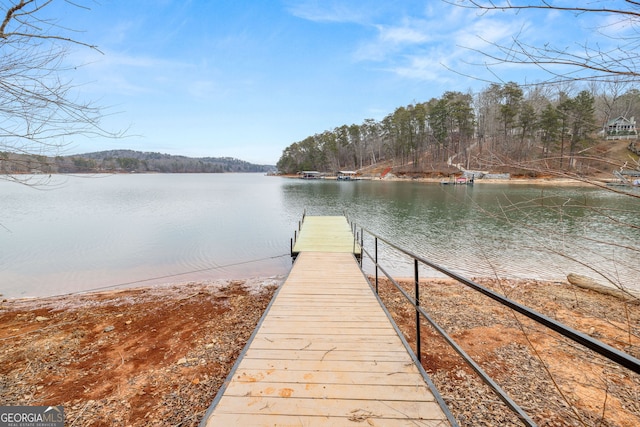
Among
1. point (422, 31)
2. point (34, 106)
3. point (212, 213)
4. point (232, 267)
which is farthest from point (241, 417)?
point (212, 213)

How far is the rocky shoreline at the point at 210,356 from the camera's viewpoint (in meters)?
2.98

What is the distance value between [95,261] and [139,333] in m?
8.20

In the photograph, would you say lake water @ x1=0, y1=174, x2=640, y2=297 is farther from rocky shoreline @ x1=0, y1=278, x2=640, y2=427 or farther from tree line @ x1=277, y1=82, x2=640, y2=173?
tree line @ x1=277, y1=82, x2=640, y2=173

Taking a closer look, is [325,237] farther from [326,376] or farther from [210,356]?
[326,376]

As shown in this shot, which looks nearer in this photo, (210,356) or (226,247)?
(210,356)

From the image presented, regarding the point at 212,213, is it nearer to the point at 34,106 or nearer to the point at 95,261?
the point at 95,261

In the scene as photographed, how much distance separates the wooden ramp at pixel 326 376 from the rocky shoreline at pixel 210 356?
2.95 feet

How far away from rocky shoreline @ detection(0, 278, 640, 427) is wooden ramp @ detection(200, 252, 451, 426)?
0.90 metres

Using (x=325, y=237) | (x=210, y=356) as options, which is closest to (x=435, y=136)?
(x=325, y=237)

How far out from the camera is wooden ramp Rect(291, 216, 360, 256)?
27.8ft

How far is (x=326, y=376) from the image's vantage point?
254 centimetres

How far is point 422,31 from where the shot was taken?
8.61 feet

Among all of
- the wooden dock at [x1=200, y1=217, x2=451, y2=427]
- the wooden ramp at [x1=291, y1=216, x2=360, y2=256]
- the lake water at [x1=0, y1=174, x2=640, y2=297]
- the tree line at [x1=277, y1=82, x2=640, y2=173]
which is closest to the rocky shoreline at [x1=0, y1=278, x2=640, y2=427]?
the wooden dock at [x1=200, y1=217, x2=451, y2=427]

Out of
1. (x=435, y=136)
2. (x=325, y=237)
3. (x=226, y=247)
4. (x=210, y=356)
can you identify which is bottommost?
(x=226, y=247)
